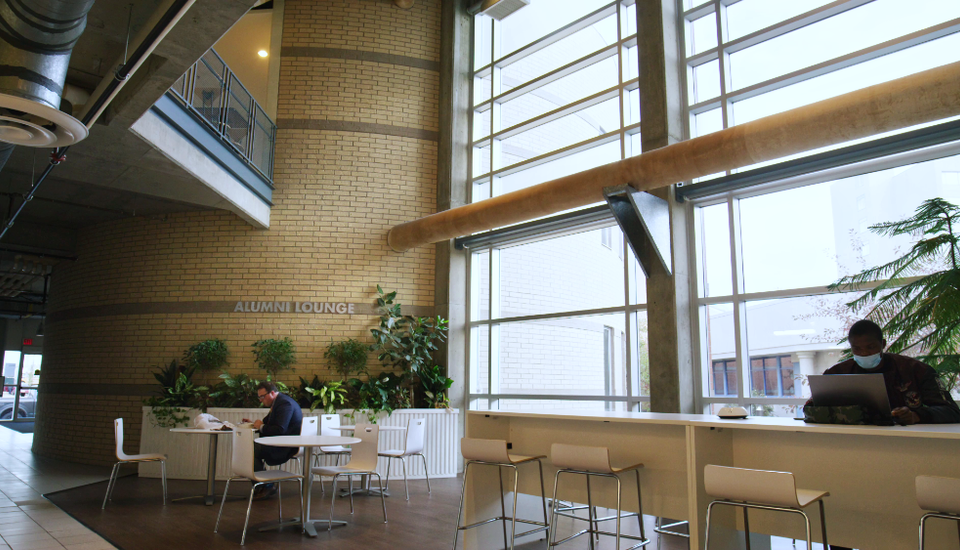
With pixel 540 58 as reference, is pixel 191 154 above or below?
below

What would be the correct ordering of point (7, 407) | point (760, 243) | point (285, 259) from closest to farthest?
point (760, 243) → point (285, 259) → point (7, 407)

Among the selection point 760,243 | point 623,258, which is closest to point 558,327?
point 623,258

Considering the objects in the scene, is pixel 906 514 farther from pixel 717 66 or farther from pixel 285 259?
pixel 285 259

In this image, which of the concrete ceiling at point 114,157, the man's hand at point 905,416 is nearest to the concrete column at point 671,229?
the man's hand at point 905,416

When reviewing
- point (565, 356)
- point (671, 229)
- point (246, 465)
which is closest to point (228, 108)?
point (246, 465)

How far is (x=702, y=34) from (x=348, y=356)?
629 centimetres

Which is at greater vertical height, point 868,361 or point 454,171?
point 454,171

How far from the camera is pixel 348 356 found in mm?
9008

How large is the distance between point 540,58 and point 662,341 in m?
5.04

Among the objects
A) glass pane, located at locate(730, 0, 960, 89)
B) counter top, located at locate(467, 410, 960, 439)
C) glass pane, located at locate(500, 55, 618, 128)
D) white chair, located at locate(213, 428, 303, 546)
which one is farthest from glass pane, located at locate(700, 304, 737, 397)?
white chair, located at locate(213, 428, 303, 546)

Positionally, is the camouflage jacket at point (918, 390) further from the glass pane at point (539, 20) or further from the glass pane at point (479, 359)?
the glass pane at point (479, 359)

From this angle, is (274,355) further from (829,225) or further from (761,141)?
(829,225)

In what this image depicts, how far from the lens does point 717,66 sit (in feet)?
23.8

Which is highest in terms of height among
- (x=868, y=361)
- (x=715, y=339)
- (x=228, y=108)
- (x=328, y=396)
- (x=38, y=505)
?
(x=228, y=108)
